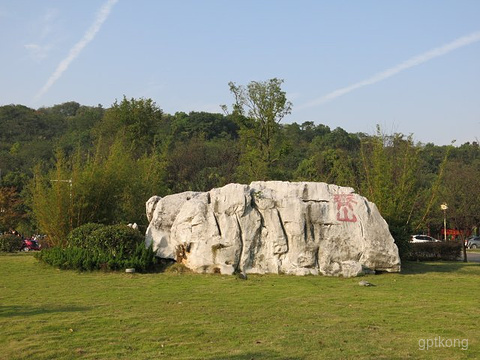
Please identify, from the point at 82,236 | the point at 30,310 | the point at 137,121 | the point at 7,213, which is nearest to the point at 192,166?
the point at 137,121

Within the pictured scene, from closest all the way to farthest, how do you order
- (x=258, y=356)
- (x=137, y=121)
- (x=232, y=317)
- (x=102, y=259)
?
(x=258, y=356)
(x=232, y=317)
(x=102, y=259)
(x=137, y=121)

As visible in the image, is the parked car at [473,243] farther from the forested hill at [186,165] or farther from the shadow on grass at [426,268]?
the shadow on grass at [426,268]

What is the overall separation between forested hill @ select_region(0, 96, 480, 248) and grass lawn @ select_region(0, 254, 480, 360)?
4.90 m

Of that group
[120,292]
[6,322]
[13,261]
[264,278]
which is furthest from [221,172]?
[6,322]

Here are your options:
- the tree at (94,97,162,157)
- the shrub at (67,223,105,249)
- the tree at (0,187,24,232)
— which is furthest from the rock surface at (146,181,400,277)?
the tree at (94,97,162,157)

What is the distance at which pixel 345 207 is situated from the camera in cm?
1593

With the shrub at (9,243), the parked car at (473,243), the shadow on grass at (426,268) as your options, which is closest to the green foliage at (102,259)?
the shadow on grass at (426,268)

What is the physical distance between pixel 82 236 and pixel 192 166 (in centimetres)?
2365

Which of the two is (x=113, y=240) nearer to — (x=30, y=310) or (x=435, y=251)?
(x=30, y=310)

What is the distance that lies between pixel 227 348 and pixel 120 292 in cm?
524

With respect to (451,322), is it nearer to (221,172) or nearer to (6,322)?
(6,322)

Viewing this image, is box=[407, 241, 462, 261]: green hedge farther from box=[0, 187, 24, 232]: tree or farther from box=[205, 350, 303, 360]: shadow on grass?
box=[0, 187, 24, 232]: tree

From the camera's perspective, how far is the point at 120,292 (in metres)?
11.8

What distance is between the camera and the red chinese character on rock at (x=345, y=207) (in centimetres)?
1580
